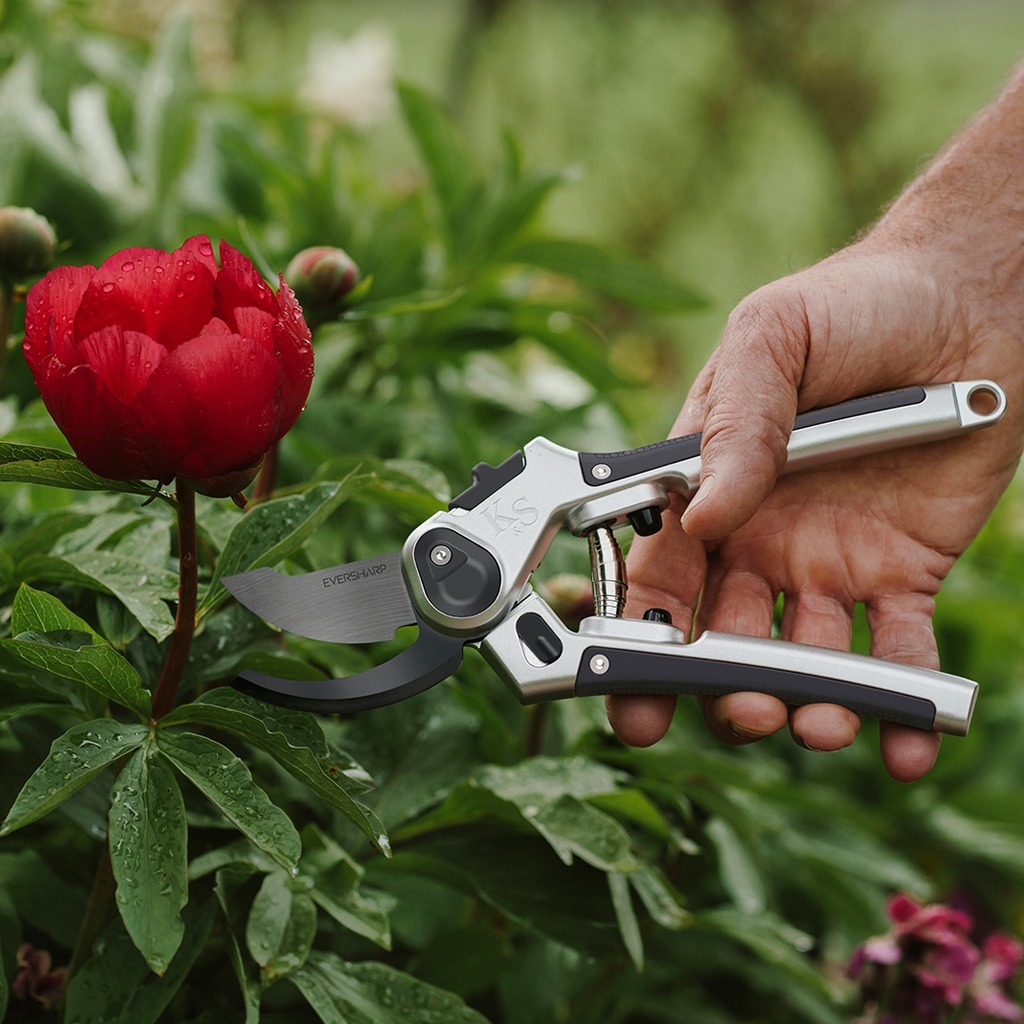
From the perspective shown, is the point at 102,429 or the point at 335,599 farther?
the point at 335,599

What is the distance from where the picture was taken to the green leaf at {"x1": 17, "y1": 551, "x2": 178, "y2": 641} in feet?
1.84

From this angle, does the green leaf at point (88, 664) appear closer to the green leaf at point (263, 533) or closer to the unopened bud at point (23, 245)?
the green leaf at point (263, 533)

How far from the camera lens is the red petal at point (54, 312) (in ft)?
1.61

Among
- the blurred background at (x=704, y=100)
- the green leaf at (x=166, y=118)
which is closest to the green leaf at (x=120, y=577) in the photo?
the green leaf at (x=166, y=118)

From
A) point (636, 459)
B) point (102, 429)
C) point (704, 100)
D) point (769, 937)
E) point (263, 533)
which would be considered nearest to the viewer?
point (102, 429)

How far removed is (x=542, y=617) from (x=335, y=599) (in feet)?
0.40

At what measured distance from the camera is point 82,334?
0.49 metres

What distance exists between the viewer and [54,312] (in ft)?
1.65

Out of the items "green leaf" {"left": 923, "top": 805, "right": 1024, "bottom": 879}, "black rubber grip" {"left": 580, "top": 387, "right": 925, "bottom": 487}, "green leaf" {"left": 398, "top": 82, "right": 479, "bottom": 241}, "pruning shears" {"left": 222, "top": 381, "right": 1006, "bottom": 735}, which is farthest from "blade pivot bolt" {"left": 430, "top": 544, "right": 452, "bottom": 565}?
"green leaf" {"left": 923, "top": 805, "right": 1024, "bottom": 879}

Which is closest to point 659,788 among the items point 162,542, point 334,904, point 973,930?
point 334,904

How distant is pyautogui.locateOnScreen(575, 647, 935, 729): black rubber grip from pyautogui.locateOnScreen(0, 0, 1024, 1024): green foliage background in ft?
0.26

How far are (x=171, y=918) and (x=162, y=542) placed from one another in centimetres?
24

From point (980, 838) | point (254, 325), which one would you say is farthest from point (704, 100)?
point (254, 325)

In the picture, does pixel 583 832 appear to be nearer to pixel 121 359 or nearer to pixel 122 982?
pixel 122 982
